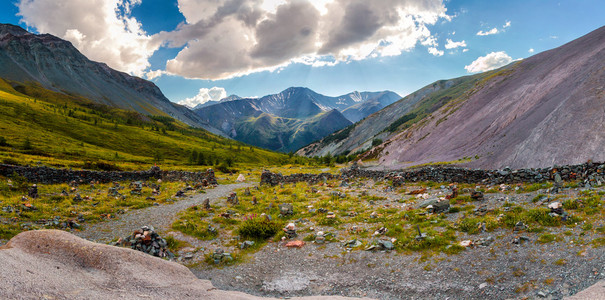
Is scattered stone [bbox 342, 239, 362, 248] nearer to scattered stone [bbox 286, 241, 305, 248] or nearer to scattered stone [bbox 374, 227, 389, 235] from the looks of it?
scattered stone [bbox 374, 227, 389, 235]

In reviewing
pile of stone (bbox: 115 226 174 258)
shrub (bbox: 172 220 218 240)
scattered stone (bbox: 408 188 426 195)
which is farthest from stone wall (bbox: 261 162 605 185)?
pile of stone (bbox: 115 226 174 258)

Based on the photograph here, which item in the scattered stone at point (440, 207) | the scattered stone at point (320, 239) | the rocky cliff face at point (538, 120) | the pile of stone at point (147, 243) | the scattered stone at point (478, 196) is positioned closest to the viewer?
the pile of stone at point (147, 243)

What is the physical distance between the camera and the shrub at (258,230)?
16000 millimetres

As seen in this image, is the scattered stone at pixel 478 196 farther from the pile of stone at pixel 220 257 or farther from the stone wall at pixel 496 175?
the pile of stone at pixel 220 257

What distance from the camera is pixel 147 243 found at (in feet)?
43.7

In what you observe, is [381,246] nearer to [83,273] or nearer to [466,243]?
[466,243]

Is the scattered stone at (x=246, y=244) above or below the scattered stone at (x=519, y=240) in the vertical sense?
below

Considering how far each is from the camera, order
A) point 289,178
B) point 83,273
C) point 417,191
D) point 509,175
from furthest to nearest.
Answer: point 289,178 → point 417,191 → point 509,175 → point 83,273

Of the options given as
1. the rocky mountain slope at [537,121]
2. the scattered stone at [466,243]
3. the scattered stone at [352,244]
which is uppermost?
the rocky mountain slope at [537,121]

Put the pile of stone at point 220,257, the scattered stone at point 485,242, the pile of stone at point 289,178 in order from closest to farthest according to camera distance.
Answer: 1. the scattered stone at point 485,242
2. the pile of stone at point 220,257
3. the pile of stone at point 289,178

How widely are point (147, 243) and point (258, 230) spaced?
20.2 ft

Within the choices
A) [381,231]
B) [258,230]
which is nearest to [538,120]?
[381,231]

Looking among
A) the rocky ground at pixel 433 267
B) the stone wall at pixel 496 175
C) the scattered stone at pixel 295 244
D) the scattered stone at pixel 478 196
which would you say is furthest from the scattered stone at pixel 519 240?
the scattered stone at pixel 295 244

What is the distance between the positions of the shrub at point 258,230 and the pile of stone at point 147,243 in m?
4.42
